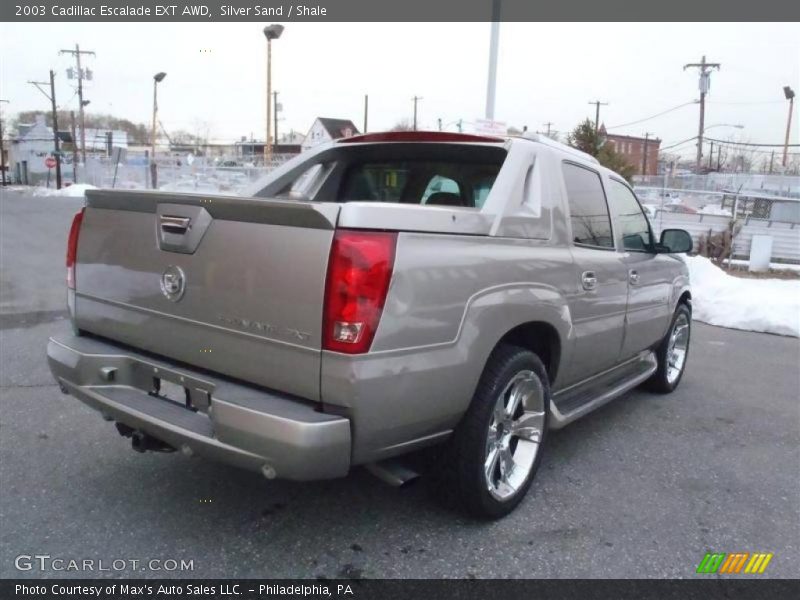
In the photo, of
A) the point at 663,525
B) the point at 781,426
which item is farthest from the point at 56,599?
the point at 781,426

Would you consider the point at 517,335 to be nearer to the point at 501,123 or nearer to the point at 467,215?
the point at 467,215

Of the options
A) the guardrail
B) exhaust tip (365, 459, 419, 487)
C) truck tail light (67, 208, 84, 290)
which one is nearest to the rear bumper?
exhaust tip (365, 459, 419, 487)

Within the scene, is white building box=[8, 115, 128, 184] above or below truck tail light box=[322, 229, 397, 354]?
above

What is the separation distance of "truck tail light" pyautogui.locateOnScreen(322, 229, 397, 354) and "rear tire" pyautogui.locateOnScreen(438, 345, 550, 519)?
790mm

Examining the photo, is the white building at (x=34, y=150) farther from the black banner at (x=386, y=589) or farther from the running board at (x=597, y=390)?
the black banner at (x=386, y=589)

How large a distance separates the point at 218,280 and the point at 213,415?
0.54 metres

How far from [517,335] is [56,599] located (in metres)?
2.29

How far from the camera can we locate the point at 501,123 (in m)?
12.0

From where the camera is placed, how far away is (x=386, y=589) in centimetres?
264

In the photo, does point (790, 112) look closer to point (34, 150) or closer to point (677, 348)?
point (677, 348)

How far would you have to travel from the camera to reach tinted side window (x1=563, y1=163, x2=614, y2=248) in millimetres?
3779

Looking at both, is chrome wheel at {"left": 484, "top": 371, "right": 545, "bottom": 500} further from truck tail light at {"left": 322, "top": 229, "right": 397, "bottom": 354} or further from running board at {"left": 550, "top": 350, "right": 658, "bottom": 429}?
truck tail light at {"left": 322, "top": 229, "right": 397, "bottom": 354}

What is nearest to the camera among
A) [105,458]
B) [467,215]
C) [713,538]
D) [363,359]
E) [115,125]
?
[363,359]

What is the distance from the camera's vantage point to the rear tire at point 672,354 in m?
5.38
